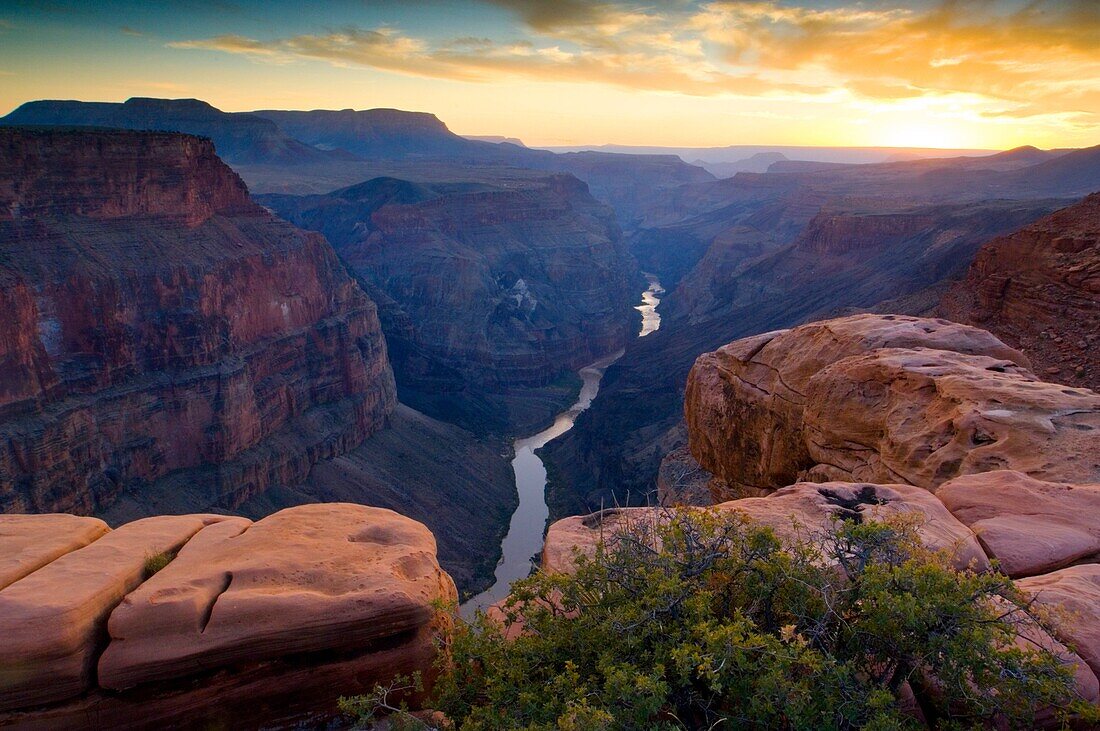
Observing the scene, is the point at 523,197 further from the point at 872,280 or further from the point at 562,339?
the point at 872,280

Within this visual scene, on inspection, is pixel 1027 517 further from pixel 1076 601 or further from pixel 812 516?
pixel 812 516

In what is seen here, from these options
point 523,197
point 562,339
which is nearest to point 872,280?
point 562,339

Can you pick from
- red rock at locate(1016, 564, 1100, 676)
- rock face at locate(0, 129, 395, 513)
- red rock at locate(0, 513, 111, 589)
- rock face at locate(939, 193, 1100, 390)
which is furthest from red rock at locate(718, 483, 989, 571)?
rock face at locate(0, 129, 395, 513)

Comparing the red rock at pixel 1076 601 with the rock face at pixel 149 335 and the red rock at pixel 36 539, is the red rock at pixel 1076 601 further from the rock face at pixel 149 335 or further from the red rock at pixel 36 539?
the rock face at pixel 149 335

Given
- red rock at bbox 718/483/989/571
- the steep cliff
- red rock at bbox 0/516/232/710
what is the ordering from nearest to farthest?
red rock at bbox 0/516/232/710, red rock at bbox 718/483/989/571, the steep cliff

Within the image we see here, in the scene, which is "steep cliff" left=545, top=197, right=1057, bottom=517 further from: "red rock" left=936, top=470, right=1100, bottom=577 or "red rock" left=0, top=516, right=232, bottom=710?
"red rock" left=0, top=516, right=232, bottom=710
